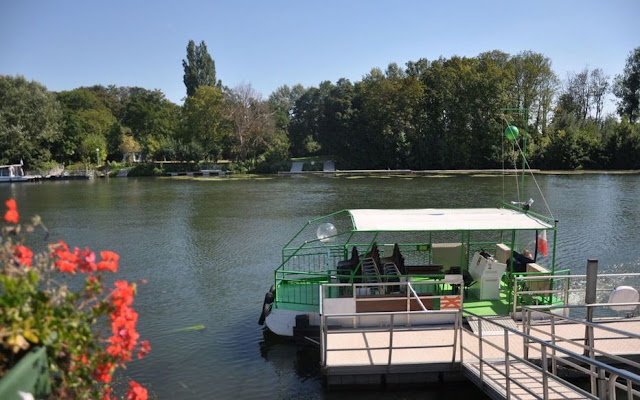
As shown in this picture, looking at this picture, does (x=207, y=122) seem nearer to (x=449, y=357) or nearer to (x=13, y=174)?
(x=13, y=174)

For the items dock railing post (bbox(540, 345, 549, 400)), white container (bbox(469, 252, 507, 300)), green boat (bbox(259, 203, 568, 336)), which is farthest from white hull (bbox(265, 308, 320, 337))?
dock railing post (bbox(540, 345, 549, 400))

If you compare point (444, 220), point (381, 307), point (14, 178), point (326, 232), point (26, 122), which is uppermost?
point (26, 122)

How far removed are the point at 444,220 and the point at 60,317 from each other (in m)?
10.4

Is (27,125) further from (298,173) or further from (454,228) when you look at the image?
(454,228)

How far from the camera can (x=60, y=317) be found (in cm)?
335

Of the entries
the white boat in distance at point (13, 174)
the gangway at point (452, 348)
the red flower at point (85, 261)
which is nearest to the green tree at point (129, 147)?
the white boat in distance at point (13, 174)

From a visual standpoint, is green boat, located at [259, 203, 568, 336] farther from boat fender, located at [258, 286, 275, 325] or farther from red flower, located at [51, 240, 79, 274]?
red flower, located at [51, 240, 79, 274]

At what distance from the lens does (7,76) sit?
235 feet

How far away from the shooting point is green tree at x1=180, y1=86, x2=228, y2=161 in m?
79.2

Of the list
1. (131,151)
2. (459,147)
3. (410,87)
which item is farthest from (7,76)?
(459,147)

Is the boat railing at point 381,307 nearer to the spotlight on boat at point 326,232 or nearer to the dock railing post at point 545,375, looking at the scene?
the spotlight on boat at point 326,232

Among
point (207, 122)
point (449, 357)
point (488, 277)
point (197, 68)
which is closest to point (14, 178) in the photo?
point (207, 122)

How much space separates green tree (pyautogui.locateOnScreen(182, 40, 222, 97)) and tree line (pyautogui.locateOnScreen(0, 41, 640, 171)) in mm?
12756

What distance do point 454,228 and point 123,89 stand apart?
120284 mm
